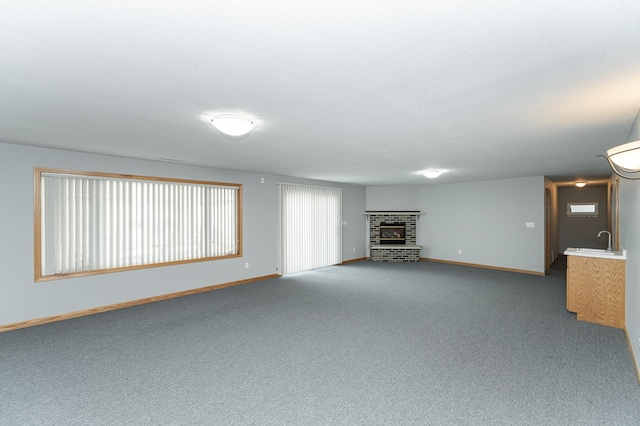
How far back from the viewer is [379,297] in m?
5.47

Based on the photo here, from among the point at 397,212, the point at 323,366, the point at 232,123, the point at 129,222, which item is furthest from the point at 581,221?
the point at 129,222

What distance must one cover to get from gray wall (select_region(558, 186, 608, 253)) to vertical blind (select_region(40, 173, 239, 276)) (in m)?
10.0

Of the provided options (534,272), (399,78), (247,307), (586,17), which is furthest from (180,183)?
(534,272)

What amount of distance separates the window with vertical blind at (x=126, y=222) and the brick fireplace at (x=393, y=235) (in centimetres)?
449

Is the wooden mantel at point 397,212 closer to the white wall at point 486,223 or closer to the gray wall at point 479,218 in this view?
the gray wall at point 479,218

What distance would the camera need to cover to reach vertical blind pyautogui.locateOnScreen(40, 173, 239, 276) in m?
4.50

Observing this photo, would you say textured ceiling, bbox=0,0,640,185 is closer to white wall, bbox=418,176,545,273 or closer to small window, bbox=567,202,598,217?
white wall, bbox=418,176,545,273

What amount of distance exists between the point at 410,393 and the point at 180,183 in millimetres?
4823

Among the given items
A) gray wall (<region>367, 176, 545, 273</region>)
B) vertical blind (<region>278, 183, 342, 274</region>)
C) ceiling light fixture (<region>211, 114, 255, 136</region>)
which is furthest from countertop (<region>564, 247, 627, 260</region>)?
vertical blind (<region>278, 183, 342, 274</region>)

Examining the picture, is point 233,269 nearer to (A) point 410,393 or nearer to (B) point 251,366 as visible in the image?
(B) point 251,366

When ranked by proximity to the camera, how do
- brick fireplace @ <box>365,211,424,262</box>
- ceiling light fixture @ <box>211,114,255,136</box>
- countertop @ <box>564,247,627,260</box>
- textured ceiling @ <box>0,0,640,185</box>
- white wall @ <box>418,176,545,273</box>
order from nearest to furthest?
textured ceiling @ <box>0,0,640,185</box> < ceiling light fixture @ <box>211,114,255,136</box> < countertop @ <box>564,247,627,260</box> < white wall @ <box>418,176,545,273</box> < brick fireplace @ <box>365,211,424,262</box>

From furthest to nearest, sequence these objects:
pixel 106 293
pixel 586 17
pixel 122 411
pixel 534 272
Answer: pixel 534 272 < pixel 106 293 < pixel 122 411 < pixel 586 17

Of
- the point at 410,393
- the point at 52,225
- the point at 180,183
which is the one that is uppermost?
the point at 180,183

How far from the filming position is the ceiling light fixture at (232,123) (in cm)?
288
